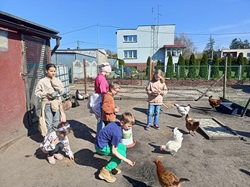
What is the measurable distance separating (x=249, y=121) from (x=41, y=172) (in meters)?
5.90

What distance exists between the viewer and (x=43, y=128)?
3748mm

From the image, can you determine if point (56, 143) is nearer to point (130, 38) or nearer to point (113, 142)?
point (113, 142)

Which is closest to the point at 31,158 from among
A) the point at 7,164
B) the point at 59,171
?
the point at 7,164

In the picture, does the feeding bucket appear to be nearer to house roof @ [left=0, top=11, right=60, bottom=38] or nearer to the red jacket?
the red jacket

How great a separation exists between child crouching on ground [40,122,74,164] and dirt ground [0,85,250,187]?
0.43 ft

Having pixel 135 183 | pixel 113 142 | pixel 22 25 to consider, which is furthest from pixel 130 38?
pixel 135 183

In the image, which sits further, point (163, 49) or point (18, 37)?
point (163, 49)

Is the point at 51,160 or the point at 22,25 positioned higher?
the point at 22,25

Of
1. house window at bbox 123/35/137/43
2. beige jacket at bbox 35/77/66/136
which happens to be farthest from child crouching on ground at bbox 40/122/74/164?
house window at bbox 123/35/137/43

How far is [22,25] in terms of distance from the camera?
4.27 meters

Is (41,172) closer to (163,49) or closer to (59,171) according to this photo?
(59,171)

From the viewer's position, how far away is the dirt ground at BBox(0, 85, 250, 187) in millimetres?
2855

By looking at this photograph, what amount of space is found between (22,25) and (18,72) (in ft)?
3.41

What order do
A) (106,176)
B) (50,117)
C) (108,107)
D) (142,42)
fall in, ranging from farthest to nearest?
(142,42) → (50,117) → (108,107) → (106,176)
